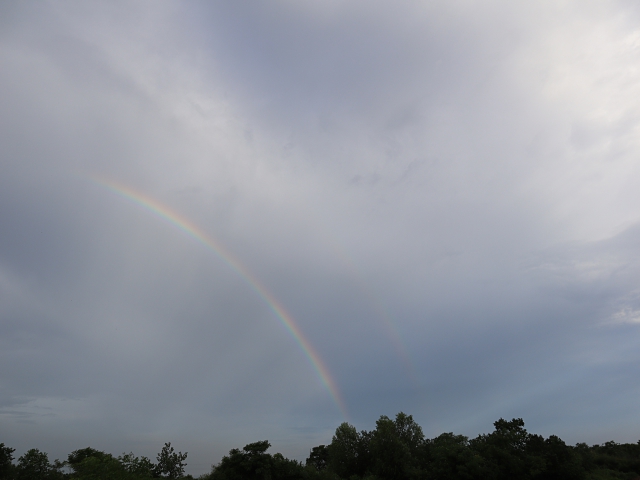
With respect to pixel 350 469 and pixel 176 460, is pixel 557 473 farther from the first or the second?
pixel 176 460

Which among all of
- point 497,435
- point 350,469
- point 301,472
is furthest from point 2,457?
point 497,435

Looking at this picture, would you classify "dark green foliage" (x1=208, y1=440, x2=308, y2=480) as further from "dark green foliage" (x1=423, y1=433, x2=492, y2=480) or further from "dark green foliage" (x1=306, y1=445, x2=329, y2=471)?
"dark green foliage" (x1=306, y1=445, x2=329, y2=471)

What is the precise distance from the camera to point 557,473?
69.4 m

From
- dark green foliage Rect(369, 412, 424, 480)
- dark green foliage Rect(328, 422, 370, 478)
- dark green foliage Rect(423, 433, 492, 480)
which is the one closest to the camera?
dark green foliage Rect(423, 433, 492, 480)

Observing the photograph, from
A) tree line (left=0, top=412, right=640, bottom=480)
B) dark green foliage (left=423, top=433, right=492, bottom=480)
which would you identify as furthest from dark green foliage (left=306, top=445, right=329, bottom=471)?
dark green foliage (left=423, top=433, right=492, bottom=480)

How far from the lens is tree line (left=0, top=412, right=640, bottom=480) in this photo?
63.4m

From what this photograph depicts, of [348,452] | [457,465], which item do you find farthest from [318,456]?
[457,465]

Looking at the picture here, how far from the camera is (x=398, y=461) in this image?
72062mm

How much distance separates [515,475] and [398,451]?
19.3 m

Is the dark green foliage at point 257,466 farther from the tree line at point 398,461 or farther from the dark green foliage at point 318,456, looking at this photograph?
the dark green foliage at point 318,456

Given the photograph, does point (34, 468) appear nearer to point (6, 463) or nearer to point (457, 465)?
point (6, 463)

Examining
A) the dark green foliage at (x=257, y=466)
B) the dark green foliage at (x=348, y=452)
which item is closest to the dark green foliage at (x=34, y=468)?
the dark green foliage at (x=257, y=466)

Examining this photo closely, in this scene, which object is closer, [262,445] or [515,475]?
[515,475]

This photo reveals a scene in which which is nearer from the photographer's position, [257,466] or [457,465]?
[457,465]
